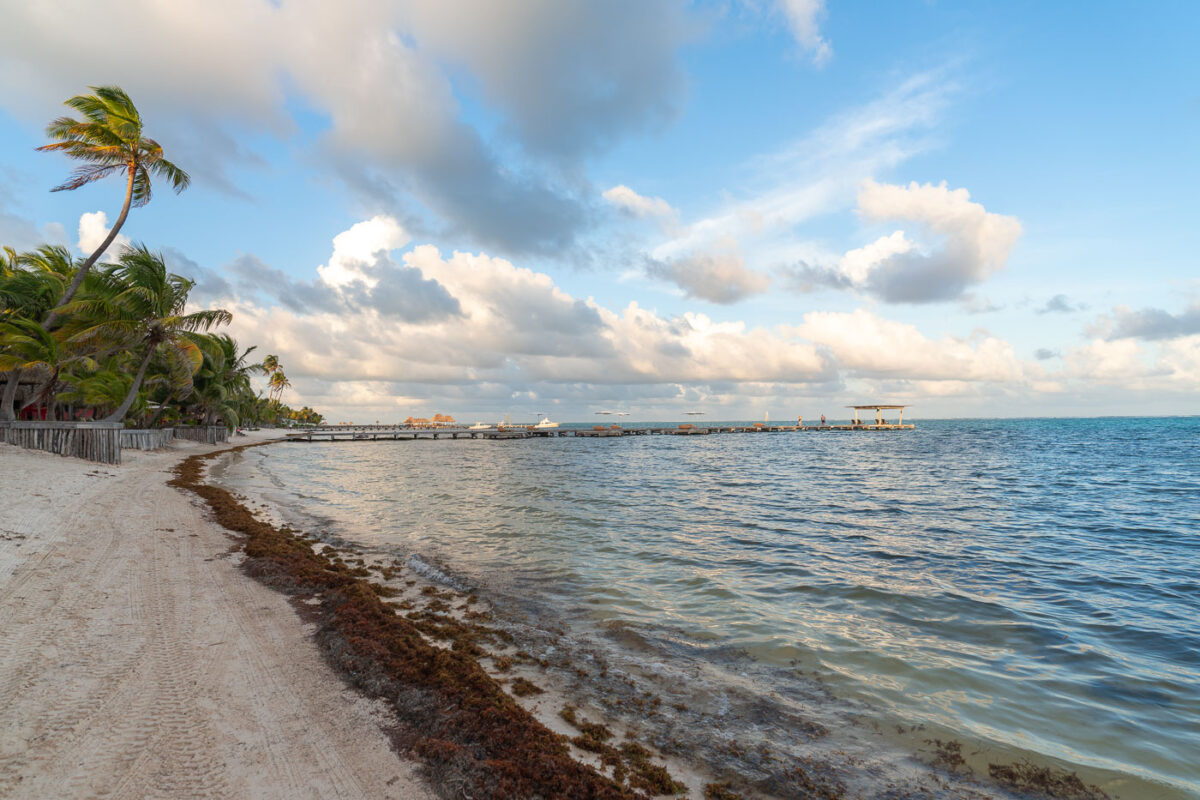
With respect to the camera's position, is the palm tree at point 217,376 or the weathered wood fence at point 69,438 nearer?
the weathered wood fence at point 69,438

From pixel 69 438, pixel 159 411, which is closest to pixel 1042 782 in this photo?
pixel 69 438

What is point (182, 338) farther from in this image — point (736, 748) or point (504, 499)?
point (736, 748)

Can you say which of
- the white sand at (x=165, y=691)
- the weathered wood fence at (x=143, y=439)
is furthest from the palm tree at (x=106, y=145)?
the white sand at (x=165, y=691)

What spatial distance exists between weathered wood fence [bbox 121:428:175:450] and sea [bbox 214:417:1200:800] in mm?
19876

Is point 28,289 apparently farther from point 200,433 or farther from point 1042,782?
point 1042,782

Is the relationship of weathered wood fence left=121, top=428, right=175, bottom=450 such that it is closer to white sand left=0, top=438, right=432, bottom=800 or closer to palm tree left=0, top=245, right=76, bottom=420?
palm tree left=0, top=245, right=76, bottom=420

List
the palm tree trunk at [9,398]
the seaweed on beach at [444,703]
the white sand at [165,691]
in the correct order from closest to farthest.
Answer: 1. the white sand at [165,691]
2. the seaweed on beach at [444,703]
3. the palm tree trunk at [9,398]

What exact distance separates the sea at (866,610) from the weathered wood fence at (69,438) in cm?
952

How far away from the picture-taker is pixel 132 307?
82.4 ft

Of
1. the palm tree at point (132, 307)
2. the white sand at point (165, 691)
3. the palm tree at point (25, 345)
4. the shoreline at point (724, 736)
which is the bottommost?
the shoreline at point (724, 736)

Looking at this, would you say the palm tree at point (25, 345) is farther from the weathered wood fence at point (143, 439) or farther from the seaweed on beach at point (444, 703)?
the seaweed on beach at point (444, 703)

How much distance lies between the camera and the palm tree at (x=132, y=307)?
77.8 feet

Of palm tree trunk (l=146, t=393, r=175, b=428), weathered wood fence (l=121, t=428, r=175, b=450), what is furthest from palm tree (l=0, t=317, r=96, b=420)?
palm tree trunk (l=146, t=393, r=175, b=428)

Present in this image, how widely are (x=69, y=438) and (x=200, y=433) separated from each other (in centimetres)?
3379
